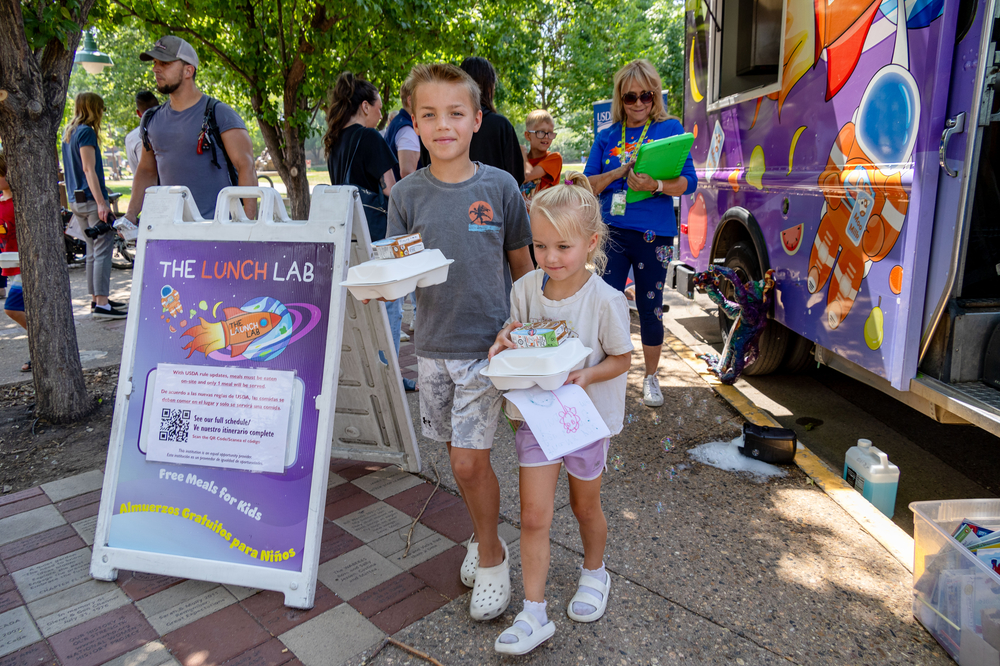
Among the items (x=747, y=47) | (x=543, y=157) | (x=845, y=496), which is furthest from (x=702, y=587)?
(x=543, y=157)

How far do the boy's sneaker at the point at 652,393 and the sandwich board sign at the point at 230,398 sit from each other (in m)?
2.26

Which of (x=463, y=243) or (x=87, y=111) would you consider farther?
(x=87, y=111)

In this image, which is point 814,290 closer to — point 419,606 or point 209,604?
point 419,606

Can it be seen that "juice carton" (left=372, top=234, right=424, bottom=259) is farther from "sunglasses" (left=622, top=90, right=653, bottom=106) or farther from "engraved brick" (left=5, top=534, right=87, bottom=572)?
"sunglasses" (left=622, top=90, right=653, bottom=106)

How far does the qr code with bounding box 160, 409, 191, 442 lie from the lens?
251 cm

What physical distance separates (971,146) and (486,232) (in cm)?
179

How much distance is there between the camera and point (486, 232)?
2.21 metres

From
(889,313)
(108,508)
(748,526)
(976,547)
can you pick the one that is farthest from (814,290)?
(108,508)

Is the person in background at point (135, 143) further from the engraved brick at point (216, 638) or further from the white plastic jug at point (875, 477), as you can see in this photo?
the white plastic jug at point (875, 477)

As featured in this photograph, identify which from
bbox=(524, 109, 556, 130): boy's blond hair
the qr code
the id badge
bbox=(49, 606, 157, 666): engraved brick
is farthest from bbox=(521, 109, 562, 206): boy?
bbox=(49, 606, 157, 666): engraved brick

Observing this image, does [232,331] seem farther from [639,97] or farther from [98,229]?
[98,229]

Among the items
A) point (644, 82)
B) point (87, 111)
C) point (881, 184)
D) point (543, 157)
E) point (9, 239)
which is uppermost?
point (87, 111)

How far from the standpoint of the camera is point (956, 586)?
6.51ft

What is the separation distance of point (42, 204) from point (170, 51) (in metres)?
1.26
